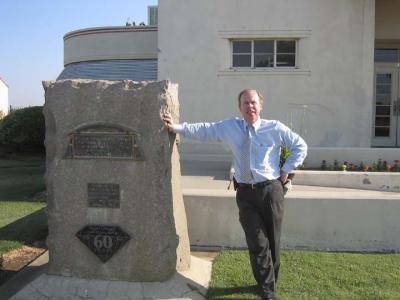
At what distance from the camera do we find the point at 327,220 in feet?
18.5

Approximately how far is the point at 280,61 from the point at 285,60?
0.13 meters

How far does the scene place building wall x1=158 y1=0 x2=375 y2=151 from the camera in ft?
39.6

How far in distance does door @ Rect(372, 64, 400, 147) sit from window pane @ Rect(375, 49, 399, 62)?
0.19 m

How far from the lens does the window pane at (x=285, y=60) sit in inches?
487

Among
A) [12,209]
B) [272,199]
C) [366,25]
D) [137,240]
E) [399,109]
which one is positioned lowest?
[12,209]

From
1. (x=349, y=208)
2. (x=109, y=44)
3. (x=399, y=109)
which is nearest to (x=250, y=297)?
(x=349, y=208)

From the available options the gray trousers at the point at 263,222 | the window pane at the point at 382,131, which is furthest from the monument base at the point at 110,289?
the window pane at the point at 382,131

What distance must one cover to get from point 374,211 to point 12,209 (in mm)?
6178

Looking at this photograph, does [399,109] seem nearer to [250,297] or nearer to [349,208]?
[349,208]

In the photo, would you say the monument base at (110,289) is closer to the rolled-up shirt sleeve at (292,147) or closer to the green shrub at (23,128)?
the rolled-up shirt sleeve at (292,147)

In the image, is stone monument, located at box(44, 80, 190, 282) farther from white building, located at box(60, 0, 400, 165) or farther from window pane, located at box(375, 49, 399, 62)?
window pane, located at box(375, 49, 399, 62)

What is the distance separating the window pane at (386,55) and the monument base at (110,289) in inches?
449

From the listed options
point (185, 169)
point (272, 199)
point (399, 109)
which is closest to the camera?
point (272, 199)

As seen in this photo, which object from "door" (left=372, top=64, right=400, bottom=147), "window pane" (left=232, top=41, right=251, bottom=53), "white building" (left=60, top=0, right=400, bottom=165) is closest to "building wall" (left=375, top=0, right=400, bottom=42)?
"door" (left=372, top=64, right=400, bottom=147)
